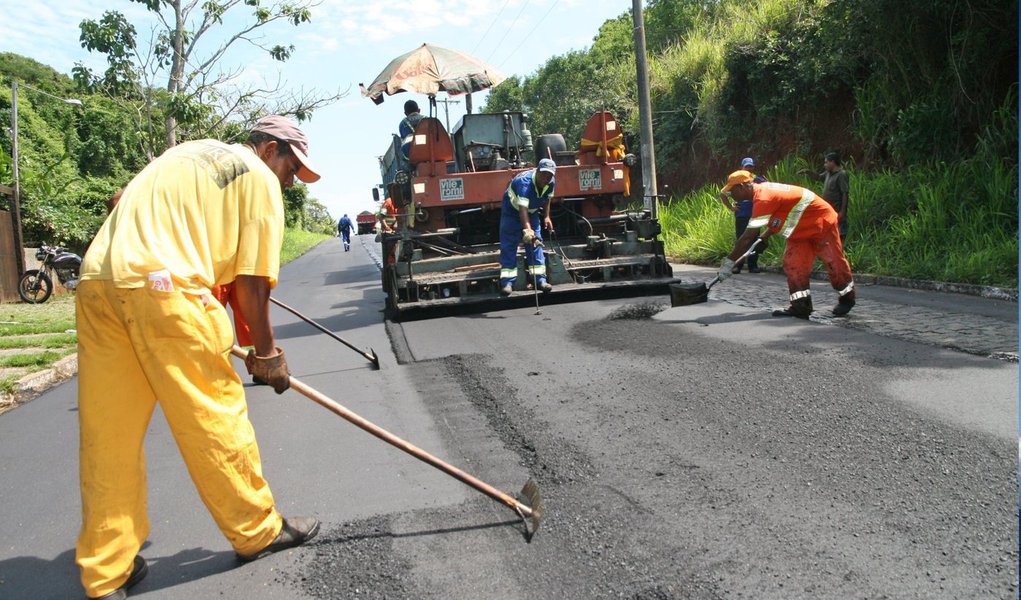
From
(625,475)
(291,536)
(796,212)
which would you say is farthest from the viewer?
(796,212)

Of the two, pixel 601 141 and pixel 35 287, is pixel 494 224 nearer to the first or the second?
pixel 601 141

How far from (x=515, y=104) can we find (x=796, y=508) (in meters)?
33.9

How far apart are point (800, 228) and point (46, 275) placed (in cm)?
1256

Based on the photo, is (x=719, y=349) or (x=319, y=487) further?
(x=719, y=349)

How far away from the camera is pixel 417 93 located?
10.1 m

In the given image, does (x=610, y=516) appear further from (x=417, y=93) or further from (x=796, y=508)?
(x=417, y=93)

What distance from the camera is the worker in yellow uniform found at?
95.2 inches

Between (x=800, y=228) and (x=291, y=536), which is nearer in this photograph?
(x=291, y=536)

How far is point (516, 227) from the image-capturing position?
823cm

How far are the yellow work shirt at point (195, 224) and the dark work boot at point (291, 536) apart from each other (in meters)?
0.93

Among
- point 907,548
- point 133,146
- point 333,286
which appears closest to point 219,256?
point 907,548

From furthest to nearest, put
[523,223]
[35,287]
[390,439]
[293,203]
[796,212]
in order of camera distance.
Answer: [293,203] < [35,287] < [523,223] < [796,212] < [390,439]

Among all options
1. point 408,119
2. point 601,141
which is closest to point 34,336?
point 408,119

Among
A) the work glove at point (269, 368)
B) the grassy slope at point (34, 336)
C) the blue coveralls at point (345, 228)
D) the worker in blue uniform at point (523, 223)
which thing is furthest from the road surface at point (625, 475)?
the blue coveralls at point (345, 228)
